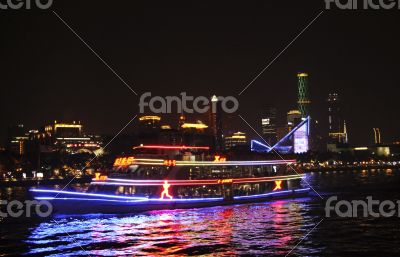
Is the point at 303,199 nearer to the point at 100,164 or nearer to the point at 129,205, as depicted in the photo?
the point at 129,205

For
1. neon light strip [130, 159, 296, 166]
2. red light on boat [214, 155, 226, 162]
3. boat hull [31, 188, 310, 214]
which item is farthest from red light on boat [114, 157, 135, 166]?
red light on boat [214, 155, 226, 162]

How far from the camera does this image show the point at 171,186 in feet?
136

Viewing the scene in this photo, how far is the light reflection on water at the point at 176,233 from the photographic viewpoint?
87.0 ft

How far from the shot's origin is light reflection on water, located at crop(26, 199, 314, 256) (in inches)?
1045

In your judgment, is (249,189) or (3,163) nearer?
(249,189)

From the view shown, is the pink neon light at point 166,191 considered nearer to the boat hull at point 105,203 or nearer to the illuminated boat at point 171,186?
the illuminated boat at point 171,186

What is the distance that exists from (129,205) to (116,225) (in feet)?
17.1

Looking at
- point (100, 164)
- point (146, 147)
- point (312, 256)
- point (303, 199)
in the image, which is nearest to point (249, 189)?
point (303, 199)

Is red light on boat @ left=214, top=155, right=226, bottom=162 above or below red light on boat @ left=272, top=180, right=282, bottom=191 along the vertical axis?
above

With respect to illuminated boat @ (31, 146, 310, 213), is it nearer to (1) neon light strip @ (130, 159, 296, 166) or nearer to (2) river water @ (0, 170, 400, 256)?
(1) neon light strip @ (130, 159, 296, 166)

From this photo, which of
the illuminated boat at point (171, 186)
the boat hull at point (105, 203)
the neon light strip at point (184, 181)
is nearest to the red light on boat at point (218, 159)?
the illuminated boat at point (171, 186)

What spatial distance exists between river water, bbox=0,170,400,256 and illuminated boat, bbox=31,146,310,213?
1029mm

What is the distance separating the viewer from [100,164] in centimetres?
13588

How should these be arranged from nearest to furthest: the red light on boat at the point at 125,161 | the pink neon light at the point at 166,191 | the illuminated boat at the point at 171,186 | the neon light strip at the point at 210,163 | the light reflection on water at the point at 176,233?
the light reflection on water at the point at 176,233
the illuminated boat at the point at 171,186
the pink neon light at the point at 166,191
the neon light strip at the point at 210,163
the red light on boat at the point at 125,161
